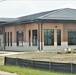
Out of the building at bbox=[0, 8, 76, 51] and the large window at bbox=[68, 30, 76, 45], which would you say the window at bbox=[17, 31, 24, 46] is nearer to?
the building at bbox=[0, 8, 76, 51]

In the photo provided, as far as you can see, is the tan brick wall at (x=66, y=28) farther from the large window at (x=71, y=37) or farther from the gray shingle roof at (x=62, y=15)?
the gray shingle roof at (x=62, y=15)

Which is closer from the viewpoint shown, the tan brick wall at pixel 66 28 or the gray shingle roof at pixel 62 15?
the gray shingle roof at pixel 62 15

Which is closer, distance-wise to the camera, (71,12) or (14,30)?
(71,12)

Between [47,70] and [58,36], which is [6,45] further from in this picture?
[47,70]

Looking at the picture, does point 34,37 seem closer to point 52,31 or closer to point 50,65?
point 52,31

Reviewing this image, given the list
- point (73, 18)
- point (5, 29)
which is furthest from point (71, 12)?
point (5, 29)

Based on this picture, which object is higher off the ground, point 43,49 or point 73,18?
point 73,18

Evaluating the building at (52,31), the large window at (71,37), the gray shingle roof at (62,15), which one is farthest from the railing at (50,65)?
the large window at (71,37)

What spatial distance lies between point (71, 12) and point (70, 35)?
5046 mm

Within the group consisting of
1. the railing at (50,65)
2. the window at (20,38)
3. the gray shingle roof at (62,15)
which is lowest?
the railing at (50,65)

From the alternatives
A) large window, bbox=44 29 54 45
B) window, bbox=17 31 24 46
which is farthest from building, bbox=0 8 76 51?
window, bbox=17 31 24 46

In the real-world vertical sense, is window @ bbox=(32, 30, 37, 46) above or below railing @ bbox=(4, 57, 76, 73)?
above

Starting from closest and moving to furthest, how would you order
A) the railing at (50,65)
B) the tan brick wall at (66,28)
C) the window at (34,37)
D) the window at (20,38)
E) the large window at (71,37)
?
the railing at (50,65), the tan brick wall at (66,28), the large window at (71,37), the window at (34,37), the window at (20,38)

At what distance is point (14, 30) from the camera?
173 ft
